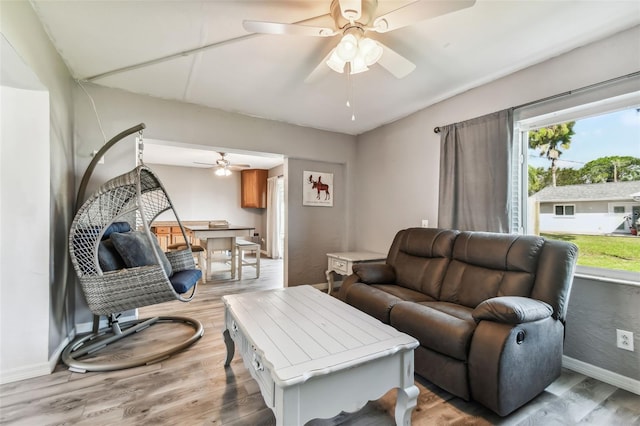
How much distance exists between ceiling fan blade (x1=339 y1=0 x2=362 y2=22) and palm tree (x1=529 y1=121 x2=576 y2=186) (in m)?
2.01

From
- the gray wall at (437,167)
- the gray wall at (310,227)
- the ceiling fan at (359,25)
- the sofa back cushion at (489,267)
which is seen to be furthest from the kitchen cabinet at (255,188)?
the ceiling fan at (359,25)

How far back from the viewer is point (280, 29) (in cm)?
146

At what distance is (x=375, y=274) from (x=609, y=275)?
171 centimetres

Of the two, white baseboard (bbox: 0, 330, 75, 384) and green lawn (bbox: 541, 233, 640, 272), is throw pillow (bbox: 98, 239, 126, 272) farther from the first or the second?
green lawn (bbox: 541, 233, 640, 272)

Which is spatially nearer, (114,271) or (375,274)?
(114,271)

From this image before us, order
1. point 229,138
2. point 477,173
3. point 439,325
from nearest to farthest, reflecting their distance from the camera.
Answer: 1. point 439,325
2. point 477,173
3. point 229,138

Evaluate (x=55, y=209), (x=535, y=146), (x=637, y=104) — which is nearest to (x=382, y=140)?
(x=535, y=146)

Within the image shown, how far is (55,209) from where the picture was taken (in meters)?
2.10

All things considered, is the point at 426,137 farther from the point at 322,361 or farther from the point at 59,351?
the point at 59,351

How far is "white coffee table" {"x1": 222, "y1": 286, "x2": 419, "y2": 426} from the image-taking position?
1110mm

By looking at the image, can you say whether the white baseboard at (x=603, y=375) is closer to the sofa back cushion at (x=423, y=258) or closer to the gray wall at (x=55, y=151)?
the sofa back cushion at (x=423, y=258)

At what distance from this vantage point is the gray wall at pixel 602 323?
1.78 meters

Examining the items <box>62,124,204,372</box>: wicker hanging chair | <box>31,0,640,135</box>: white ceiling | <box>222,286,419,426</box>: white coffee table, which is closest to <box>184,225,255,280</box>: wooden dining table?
<box>62,124,204,372</box>: wicker hanging chair

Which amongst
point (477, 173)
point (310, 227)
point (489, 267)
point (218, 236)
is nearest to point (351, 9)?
point (477, 173)
